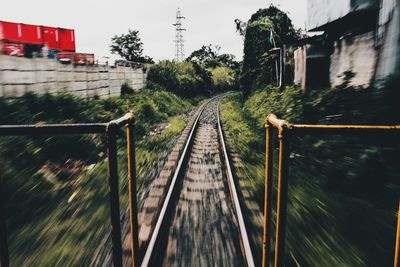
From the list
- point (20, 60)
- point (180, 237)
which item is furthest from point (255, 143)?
point (20, 60)

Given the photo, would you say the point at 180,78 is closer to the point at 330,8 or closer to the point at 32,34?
the point at 32,34

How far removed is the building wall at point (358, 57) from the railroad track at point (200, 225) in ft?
16.9

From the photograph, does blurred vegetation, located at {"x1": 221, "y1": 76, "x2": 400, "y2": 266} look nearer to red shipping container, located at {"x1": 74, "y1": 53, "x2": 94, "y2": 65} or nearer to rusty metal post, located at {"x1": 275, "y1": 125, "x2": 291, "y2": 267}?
rusty metal post, located at {"x1": 275, "y1": 125, "x2": 291, "y2": 267}

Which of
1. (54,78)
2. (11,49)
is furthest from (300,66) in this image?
(11,49)

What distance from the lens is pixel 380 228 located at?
407cm

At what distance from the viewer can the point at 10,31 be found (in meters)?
16.0

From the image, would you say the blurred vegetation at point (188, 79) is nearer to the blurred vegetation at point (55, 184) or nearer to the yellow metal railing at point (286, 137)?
the blurred vegetation at point (55, 184)

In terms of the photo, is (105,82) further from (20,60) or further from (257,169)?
(257,169)

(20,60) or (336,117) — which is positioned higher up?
(20,60)

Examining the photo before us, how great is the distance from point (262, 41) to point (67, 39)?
16.8 metres

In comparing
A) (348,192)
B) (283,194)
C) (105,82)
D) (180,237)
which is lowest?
(180,237)

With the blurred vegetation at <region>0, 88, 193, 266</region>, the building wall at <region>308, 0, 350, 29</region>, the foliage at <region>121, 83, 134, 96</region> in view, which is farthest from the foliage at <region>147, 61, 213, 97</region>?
the blurred vegetation at <region>0, 88, 193, 266</region>

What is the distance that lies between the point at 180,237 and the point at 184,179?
2.81 meters

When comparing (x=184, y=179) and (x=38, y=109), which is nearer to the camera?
(x=184, y=179)
